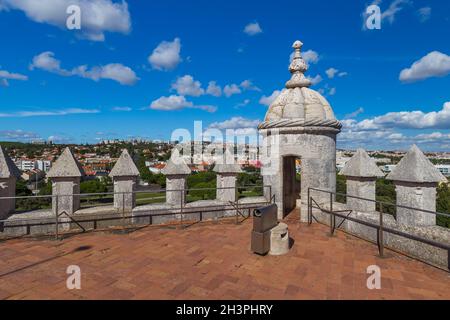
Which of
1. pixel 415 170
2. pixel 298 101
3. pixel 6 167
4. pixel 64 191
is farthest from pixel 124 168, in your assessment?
pixel 415 170

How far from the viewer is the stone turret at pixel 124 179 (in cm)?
669

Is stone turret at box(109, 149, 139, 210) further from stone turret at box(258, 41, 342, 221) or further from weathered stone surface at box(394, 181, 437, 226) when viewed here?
weathered stone surface at box(394, 181, 437, 226)

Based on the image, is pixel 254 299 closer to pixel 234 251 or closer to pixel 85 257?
pixel 234 251

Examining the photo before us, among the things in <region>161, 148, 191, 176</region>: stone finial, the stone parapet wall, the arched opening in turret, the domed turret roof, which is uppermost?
the domed turret roof

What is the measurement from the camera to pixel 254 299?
3574 millimetres

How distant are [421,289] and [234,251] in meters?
3.07

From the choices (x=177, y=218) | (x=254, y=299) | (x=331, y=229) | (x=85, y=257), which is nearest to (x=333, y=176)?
(x=331, y=229)

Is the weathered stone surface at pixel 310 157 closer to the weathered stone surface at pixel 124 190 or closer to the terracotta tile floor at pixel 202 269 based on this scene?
the terracotta tile floor at pixel 202 269

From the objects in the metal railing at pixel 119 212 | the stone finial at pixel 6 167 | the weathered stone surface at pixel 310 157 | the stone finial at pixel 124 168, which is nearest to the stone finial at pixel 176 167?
the metal railing at pixel 119 212

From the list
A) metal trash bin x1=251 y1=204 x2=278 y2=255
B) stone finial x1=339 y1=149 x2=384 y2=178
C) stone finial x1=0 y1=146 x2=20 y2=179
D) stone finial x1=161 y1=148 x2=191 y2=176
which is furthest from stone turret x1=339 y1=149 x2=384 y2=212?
stone finial x1=0 y1=146 x2=20 y2=179

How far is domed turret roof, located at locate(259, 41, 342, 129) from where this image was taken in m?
A: 7.40

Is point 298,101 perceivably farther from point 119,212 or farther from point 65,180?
point 65,180

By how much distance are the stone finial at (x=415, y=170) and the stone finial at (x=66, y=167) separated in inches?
283
